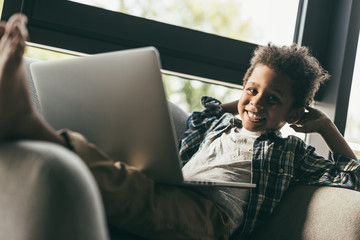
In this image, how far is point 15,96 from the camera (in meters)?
0.55

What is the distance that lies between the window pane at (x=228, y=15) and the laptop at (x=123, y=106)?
89 centimetres

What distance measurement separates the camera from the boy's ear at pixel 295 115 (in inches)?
51.8

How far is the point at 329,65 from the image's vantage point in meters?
1.78

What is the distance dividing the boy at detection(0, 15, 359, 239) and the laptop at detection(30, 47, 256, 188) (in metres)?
0.05

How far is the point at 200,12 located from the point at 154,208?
3.72 ft

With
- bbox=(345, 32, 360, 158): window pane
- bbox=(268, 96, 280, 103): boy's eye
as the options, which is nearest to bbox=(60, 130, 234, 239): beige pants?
bbox=(268, 96, 280, 103): boy's eye

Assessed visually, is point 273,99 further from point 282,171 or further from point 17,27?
point 17,27

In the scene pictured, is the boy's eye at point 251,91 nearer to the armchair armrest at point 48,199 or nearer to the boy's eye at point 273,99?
the boy's eye at point 273,99

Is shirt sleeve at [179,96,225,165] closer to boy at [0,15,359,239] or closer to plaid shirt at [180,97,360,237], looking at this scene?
boy at [0,15,359,239]

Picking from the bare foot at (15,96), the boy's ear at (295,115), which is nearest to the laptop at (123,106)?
the bare foot at (15,96)

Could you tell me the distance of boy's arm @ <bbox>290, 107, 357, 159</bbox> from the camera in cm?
124

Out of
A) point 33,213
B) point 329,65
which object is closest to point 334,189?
point 33,213

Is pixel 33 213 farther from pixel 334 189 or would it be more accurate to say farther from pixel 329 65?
pixel 329 65

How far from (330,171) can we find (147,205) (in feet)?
2.03
